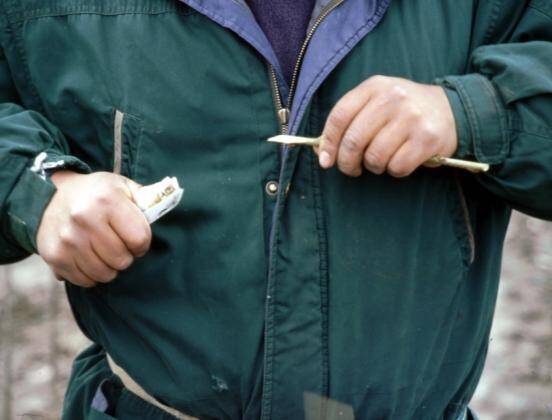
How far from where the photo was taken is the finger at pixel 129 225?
61.6 inches

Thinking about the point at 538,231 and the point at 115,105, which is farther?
the point at 538,231

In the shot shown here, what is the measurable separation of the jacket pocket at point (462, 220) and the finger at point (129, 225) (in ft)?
1.85

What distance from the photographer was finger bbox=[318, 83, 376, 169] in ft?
5.17

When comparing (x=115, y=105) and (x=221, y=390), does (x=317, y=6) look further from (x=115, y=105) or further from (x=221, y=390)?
(x=221, y=390)

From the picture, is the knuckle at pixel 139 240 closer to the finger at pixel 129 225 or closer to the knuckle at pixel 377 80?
the finger at pixel 129 225

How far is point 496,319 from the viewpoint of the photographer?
13.6 feet

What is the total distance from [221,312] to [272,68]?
0.46 m

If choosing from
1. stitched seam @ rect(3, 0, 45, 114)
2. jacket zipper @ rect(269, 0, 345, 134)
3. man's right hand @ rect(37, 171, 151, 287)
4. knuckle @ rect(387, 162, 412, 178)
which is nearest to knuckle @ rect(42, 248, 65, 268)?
man's right hand @ rect(37, 171, 151, 287)

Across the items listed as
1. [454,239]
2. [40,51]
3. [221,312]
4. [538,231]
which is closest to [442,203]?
[454,239]

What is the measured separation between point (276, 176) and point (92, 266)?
0.37 metres

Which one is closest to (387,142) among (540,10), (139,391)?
(540,10)

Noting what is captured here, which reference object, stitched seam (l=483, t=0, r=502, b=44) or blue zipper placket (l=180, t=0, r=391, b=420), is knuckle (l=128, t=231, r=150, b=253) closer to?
blue zipper placket (l=180, t=0, r=391, b=420)

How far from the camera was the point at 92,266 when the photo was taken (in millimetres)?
1605

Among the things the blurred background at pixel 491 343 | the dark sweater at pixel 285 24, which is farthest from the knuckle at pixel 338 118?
the blurred background at pixel 491 343
